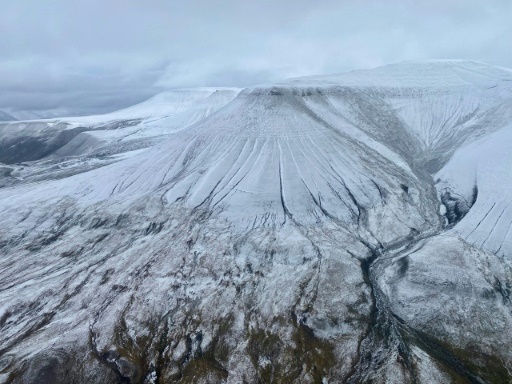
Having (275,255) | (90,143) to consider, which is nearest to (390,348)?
(275,255)

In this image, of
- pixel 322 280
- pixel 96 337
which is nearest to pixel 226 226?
pixel 322 280

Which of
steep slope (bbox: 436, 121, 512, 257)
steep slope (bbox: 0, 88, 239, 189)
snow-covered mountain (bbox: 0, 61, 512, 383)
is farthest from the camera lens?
steep slope (bbox: 0, 88, 239, 189)

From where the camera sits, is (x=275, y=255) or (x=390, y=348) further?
(x=275, y=255)

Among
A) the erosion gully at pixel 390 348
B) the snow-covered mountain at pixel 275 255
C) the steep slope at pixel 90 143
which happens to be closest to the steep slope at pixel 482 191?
the snow-covered mountain at pixel 275 255

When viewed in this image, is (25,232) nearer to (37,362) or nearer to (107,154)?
(37,362)

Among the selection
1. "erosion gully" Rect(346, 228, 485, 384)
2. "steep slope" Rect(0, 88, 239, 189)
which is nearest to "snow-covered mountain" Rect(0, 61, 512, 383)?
"erosion gully" Rect(346, 228, 485, 384)

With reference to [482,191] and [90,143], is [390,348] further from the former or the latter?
[90,143]

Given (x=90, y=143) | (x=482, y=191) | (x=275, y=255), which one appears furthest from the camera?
(x=90, y=143)

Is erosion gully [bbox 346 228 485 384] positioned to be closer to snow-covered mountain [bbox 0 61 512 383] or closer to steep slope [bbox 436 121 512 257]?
snow-covered mountain [bbox 0 61 512 383]

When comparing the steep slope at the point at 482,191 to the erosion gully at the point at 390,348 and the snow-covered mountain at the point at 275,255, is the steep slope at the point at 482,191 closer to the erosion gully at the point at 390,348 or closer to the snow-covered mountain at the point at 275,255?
the snow-covered mountain at the point at 275,255

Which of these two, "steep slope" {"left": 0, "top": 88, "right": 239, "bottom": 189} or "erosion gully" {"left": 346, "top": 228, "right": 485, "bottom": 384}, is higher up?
"erosion gully" {"left": 346, "top": 228, "right": 485, "bottom": 384}
